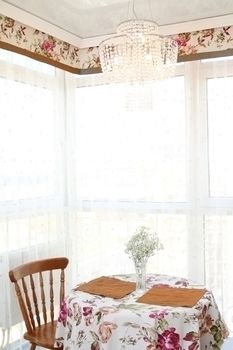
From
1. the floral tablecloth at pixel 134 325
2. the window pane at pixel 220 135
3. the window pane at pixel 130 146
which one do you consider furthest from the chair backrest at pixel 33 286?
the window pane at pixel 220 135

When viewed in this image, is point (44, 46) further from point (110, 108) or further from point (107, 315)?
point (107, 315)

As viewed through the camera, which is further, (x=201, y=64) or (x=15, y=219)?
(x=201, y=64)

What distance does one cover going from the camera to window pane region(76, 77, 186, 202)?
3326 mm

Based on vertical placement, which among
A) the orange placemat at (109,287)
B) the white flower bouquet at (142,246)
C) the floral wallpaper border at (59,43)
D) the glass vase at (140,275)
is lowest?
the orange placemat at (109,287)

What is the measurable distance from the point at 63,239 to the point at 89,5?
1887 mm

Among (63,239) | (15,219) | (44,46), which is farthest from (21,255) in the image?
(44,46)

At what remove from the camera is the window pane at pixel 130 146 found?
131 inches

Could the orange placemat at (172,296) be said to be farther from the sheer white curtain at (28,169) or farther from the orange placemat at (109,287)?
the sheer white curtain at (28,169)

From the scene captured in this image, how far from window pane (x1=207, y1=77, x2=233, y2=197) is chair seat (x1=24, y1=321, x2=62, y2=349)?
60.7 inches

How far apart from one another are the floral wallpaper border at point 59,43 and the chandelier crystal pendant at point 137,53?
1.00m

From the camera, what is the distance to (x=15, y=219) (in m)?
3.06

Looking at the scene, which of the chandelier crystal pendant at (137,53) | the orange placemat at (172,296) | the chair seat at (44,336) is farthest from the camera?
the chair seat at (44,336)

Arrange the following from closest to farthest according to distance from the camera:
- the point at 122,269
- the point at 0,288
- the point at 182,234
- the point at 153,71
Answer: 1. the point at 153,71
2. the point at 0,288
3. the point at 182,234
4. the point at 122,269

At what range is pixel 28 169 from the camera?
125 inches
